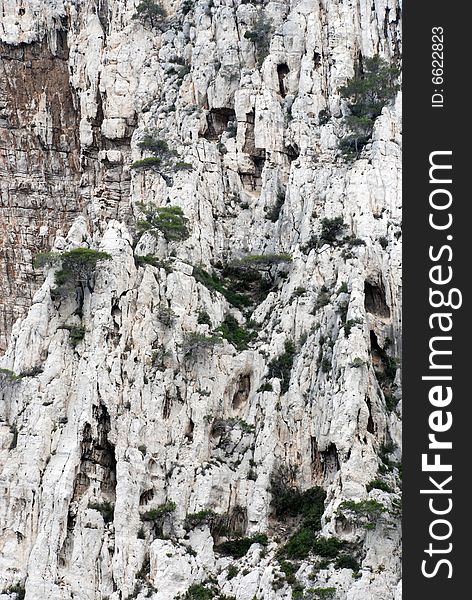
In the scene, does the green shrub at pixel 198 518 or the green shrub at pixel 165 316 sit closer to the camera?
the green shrub at pixel 198 518

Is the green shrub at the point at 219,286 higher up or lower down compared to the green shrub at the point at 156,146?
lower down

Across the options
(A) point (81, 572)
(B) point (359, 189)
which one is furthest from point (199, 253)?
(A) point (81, 572)

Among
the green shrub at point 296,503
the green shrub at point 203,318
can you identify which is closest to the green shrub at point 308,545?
the green shrub at point 296,503

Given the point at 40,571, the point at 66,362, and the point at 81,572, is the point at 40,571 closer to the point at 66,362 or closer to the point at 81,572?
the point at 81,572

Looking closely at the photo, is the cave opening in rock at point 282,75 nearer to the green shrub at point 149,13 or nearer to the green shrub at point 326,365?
the green shrub at point 149,13

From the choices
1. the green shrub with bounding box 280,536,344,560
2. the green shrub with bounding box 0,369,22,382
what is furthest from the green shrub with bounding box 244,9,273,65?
the green shrub with bounding box 280,536,344,560

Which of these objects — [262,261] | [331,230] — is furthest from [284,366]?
[331,230]

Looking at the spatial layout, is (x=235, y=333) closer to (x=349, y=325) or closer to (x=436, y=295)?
(x=349, y=325)
